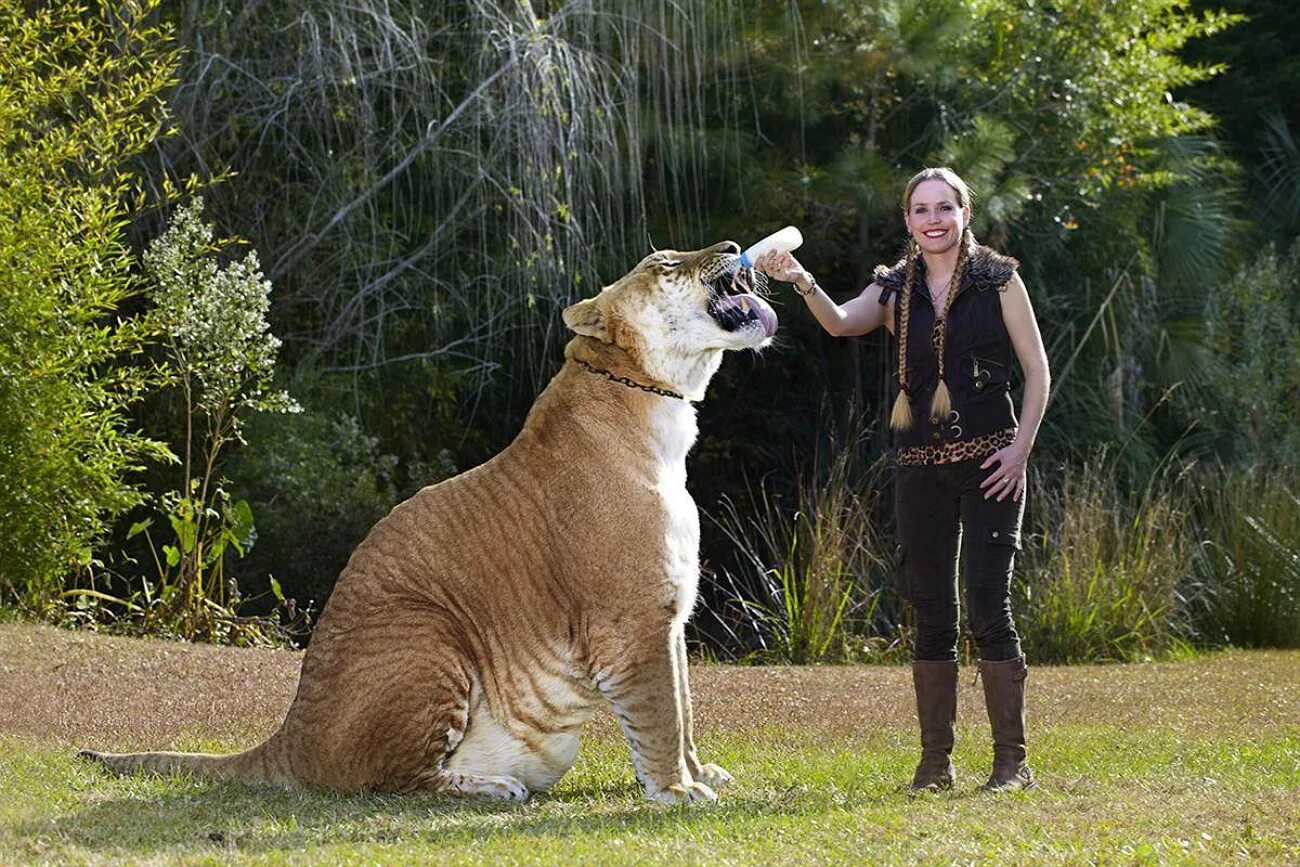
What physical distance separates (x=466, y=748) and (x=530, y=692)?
284 mm

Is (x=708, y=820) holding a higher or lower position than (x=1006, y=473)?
lower

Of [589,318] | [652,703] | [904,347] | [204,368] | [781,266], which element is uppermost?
[781,266]

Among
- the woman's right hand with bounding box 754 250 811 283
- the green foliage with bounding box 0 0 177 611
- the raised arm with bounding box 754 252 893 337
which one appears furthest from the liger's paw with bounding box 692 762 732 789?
the green foliage with bounding box 0 0 177 611

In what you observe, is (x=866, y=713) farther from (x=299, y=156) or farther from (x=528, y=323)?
(x=299, y=156)

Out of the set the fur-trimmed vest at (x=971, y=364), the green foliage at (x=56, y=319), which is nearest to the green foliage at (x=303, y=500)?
the green foliage at (x=56, y=319)

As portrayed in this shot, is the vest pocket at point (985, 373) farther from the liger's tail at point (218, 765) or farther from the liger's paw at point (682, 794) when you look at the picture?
the liger's tail at point (218, 765)

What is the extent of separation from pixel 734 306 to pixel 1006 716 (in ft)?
5.26

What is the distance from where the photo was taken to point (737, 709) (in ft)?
26.8

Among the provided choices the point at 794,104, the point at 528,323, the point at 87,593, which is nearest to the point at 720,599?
the point at 528,323

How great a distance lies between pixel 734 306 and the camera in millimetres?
5805

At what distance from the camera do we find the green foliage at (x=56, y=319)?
976 cm

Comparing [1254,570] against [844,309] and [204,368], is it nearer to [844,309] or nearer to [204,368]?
[844,309]

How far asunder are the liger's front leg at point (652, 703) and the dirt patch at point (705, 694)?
209 centimetres

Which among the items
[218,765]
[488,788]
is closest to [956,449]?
[488,788]
